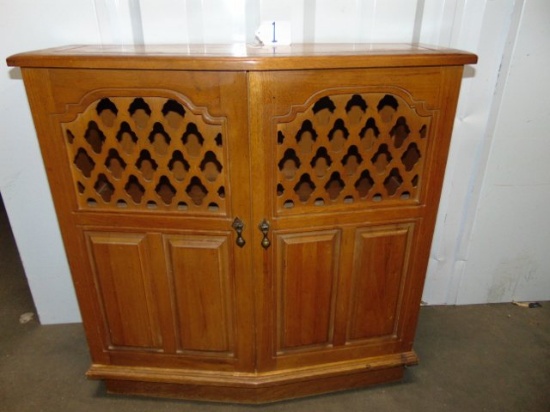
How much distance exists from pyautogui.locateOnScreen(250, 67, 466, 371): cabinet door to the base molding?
0.03m

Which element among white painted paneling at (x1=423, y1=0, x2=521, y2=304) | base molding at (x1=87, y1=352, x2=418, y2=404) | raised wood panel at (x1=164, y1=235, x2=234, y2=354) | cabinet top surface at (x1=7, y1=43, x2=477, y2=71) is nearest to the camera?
cabinet top surface at (x1=7, y1=43, x2=477, y2=71)

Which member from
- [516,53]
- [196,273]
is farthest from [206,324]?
[516,53]

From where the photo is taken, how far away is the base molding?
4.62 ft

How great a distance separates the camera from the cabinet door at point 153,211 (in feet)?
3.49

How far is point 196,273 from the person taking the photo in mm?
1272

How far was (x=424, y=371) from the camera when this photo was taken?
1622mm

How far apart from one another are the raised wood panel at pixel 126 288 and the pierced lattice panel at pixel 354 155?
47 centimetres

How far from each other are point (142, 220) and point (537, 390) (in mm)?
1530

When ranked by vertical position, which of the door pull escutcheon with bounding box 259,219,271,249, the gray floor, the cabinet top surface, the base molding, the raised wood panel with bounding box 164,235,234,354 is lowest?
the gray floor

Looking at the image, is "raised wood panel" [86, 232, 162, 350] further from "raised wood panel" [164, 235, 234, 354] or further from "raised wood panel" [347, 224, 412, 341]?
"raised wood panel" [347, 224, 412, 341]

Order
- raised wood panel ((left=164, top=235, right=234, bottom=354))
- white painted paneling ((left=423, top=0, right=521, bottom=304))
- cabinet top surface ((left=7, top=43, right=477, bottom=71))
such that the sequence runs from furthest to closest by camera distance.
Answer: white painted paneling ((left=423, top=0, right=521, bottom=304)) < raised wood panel ((left=164, top=235, right=234, bottom=354)) < cabinet top surface ((left=7, top=43, right=477, bottom=71))

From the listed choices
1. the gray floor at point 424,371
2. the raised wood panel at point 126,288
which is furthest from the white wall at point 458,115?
the raised wood panel at point 126,288

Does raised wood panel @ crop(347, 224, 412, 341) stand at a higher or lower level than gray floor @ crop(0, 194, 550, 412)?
higher

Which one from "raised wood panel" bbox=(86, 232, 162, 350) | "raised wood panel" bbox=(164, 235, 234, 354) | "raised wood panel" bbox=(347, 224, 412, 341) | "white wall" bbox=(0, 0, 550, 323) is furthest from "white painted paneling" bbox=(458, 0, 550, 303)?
"raised wood panel" bbox=(86, 232, 162, 350)
